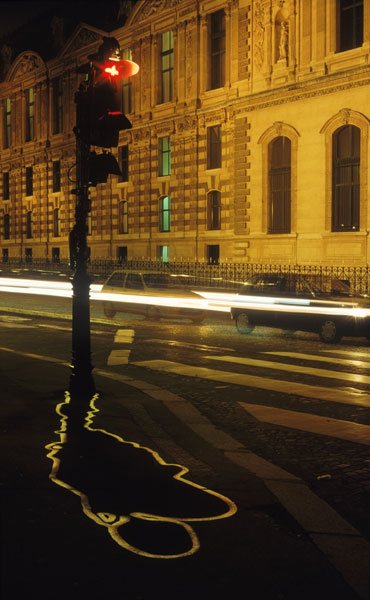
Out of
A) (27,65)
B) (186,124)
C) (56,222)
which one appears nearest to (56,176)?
(56,222)

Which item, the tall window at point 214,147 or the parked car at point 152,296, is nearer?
the parked car at point 152,296

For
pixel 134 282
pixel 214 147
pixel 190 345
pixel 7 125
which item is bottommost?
pixel 190 345

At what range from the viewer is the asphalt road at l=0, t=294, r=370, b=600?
20.4ft

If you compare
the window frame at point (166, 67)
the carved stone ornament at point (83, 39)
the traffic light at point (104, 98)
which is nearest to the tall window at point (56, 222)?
the carved stone ornament at point (83, 39)

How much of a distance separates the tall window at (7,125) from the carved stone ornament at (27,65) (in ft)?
8.84

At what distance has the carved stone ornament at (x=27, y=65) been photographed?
172 ft

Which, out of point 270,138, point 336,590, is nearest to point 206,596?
point 336,590

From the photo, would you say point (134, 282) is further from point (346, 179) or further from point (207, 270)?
point (207, 270)

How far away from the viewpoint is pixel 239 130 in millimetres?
36156

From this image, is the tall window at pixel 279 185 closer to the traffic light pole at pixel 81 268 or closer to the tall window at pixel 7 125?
the traffic light pole at pixel 81 268

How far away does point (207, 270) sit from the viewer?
36.6 m

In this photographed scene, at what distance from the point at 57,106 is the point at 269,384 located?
145 feet

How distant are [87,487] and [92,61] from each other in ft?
18.3

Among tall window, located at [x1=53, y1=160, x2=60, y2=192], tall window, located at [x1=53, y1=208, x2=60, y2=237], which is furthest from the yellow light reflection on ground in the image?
tall window, located at [x1=53, y1=160, x2=60, y2=192]
